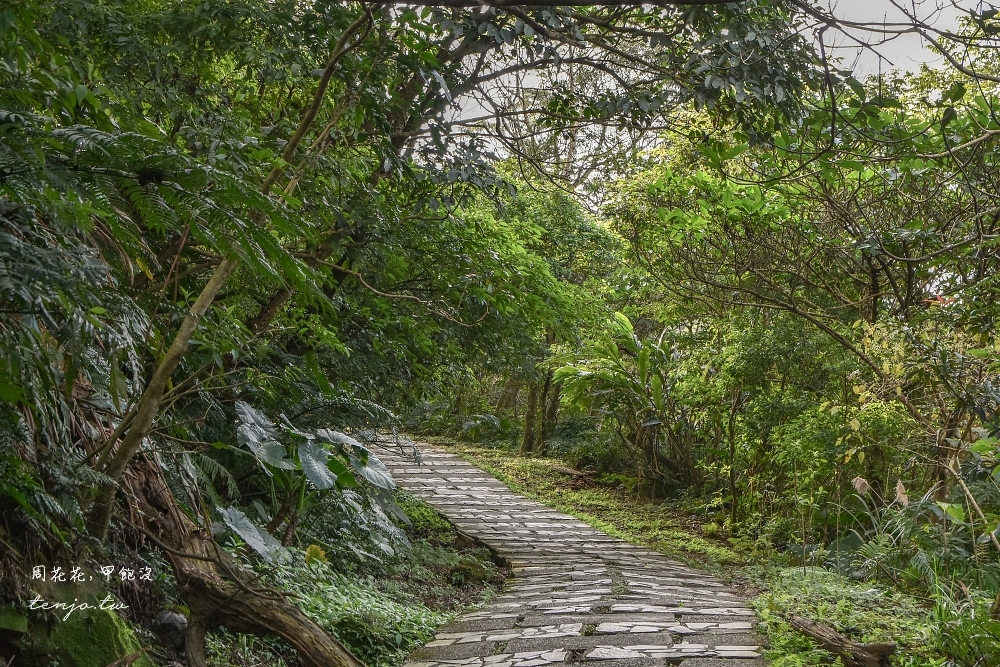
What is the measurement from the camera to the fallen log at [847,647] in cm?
360

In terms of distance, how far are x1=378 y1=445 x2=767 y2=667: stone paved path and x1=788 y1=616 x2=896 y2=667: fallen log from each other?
0.93 feet

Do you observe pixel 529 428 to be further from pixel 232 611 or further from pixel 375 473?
pixel 232 611

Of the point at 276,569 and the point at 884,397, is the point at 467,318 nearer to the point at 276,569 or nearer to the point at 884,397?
the point at 276,569

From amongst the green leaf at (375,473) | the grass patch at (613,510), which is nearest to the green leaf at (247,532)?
the green leaf at (375,473)

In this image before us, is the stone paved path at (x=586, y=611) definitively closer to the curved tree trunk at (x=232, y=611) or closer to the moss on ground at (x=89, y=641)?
the curved tree trunk at (x=232, y=611)

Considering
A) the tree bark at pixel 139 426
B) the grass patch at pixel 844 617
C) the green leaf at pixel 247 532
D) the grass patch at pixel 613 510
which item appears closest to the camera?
the tree bark at pixel 139 426

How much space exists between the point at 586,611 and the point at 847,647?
166 centimetres

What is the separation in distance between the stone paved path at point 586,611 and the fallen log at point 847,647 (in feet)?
0.93

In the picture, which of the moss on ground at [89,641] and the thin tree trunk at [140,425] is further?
the thin tree trunk at [140,425]

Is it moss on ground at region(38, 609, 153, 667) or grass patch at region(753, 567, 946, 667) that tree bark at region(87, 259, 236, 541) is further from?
grass patch at region(753, 567, 946, 667)

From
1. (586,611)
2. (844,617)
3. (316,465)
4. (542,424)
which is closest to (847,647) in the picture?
(844,617)

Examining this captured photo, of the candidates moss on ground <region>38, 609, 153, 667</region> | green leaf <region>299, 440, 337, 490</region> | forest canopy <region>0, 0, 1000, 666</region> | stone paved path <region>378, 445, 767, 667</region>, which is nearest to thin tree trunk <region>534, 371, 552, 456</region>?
forest canopy <region>0, 0, 1000, 666</region>

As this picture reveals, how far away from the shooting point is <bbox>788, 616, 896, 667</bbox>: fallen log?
142 inches

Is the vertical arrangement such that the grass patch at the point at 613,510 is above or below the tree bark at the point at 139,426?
below
